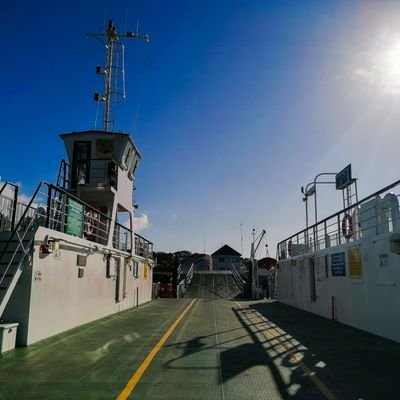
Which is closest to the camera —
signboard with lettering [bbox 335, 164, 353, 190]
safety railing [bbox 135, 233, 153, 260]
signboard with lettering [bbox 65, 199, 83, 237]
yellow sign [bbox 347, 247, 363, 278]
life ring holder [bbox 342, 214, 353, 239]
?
signboard with lettering [bbox 65, 199, 83, 237]

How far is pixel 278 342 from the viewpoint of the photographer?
10117 mm

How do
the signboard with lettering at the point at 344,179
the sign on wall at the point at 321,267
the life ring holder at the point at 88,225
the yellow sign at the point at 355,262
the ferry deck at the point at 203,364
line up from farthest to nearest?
1. the signboard with lettering at the point at 344,179
2. the sign on wall at the point at 321,267
3. the life ring holder at the point at 88,225
4. the yellow sign at the point at 355,262
5. the ferry deck at the point at 203,364

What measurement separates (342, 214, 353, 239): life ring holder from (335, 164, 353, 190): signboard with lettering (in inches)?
168

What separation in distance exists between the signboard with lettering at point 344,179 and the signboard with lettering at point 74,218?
11742mm

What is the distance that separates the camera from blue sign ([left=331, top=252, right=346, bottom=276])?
48.1ft

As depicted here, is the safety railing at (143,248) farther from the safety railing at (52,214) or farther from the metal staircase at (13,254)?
the metal staircase at (13,254)

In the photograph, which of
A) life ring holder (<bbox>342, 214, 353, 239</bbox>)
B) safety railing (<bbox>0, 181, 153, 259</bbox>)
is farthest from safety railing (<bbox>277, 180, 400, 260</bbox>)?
safety railing (<bbox>0, 181, 153, 259</bbox>)

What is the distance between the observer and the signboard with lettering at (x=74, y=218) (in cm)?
1268

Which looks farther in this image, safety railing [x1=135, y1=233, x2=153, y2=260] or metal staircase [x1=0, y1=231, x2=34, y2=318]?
safety railing [x1=135, y1=233, x2=153, y2=260]

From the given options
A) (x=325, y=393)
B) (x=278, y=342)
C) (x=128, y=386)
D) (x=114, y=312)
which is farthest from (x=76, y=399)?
(x=114, y=312)

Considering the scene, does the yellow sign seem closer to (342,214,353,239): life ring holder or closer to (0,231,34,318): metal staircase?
Result: (342,214,353,239): life ring holder

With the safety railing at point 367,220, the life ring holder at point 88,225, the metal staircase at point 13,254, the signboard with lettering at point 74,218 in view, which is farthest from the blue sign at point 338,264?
the metal staircase at point 13,254

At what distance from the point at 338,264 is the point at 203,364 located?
9.10 m

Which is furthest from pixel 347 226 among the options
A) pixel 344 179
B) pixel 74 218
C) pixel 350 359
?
pixel 74 218
